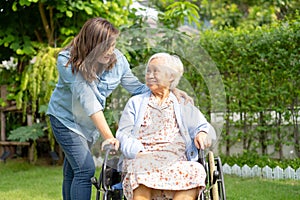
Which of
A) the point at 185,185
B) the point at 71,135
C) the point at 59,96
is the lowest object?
the point at 185,185

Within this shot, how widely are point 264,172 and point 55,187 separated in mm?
2206

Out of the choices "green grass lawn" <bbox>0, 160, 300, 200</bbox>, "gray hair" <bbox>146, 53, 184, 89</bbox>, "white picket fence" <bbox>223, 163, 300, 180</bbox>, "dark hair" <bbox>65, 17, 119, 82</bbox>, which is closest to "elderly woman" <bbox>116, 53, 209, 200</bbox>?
"gray hair" <bbox>146, 53, 184, 89</bbox>

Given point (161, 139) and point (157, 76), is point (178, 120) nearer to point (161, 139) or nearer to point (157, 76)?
point (161, 139)

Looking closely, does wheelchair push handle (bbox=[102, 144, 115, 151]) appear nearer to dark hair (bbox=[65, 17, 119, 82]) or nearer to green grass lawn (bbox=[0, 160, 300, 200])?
dark hair (bbox=[65, 17, 119, 82])

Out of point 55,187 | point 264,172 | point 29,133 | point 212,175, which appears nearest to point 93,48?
point 212,175

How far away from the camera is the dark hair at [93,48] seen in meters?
2.83

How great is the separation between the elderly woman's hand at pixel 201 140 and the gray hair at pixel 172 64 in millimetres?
302

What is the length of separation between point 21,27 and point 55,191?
2979 millimetres

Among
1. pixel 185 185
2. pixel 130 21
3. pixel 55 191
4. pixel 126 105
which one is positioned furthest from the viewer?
pixel 130 21

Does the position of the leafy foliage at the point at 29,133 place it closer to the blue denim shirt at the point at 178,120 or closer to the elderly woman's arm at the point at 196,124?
the blue denim shirt at the point at 178,120

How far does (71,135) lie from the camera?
3.00 m

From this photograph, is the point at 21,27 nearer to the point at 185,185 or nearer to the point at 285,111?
the point at 285,111

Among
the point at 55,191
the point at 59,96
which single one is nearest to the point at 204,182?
the point at 59,96

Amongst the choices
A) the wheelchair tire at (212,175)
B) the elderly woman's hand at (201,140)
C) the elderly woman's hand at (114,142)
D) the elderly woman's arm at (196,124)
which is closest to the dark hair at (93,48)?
the elderly woman's hand at (114,142)
